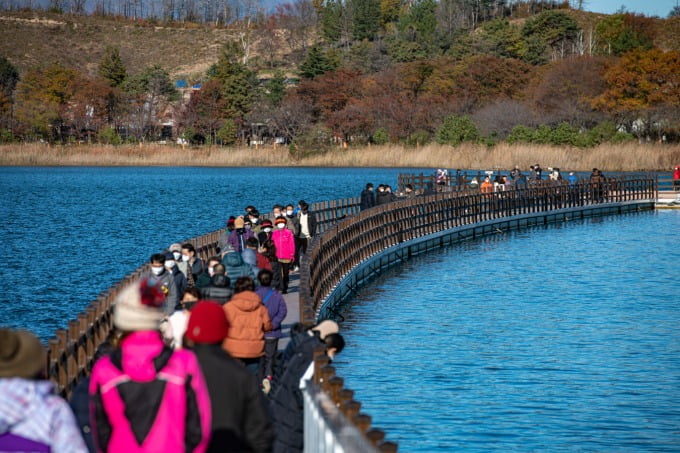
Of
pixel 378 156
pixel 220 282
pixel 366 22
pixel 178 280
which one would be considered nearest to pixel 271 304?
pixel 220 282

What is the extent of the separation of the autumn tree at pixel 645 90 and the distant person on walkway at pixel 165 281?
83.0 m

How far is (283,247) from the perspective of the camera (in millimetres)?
20203

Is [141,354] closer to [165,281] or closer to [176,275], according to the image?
[165,281]

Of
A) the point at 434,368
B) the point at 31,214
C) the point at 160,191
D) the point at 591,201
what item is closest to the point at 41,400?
the point at 434,368

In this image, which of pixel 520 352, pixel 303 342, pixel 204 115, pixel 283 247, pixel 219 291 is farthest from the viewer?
pixel 204 115

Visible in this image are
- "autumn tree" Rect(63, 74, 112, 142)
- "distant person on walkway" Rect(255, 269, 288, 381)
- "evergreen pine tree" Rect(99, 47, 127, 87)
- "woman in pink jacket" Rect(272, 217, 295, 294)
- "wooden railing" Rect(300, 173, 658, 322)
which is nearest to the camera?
"distant person on walkway" Rect(255, 269, 288, 381)

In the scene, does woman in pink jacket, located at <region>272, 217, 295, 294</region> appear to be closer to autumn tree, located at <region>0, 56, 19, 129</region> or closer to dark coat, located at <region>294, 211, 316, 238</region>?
dark coat, located at <region>294, 211, 316, 238</region>

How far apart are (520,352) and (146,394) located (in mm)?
16302

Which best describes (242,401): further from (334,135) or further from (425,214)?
(334,135)

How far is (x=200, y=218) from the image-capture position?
5831 cm

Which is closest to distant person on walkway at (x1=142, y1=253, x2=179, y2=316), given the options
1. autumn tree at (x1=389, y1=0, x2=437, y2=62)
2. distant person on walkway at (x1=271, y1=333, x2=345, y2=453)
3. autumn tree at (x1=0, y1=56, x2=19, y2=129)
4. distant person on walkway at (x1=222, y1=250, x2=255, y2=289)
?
distant person on walkway at (x1=222, y1=250, x2=255, y2=289)

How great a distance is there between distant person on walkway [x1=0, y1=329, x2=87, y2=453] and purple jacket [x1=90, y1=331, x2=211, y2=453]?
40cm

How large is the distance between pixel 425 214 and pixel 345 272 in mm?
A: 11021

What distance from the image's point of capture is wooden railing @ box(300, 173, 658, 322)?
70.2 feet
